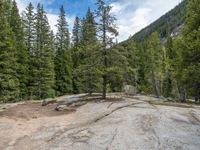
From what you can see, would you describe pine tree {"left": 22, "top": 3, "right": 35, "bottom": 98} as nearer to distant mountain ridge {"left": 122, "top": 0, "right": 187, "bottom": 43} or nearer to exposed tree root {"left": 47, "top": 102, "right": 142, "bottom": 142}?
exposed tree root {"left": 47, "top": 102, "right": 142, "bottom": 142}

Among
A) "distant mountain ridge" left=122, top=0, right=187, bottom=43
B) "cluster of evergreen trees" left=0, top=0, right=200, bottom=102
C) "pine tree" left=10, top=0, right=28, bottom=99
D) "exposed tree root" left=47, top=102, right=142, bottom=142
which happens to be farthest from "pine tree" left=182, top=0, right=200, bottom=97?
"distant mountain ridge" left=122, top=0, right=187, bottom=43

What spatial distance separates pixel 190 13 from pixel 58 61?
1307 inches

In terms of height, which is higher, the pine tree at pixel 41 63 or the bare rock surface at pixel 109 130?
the pine tree at pixel 41 63

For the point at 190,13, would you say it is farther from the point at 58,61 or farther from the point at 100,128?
the point at 58,61

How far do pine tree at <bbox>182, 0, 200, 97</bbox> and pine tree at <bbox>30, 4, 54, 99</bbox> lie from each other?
25.3 meters

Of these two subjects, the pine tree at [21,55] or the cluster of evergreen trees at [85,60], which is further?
the pine tree at [21,55]

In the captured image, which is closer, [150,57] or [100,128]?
[100,128]

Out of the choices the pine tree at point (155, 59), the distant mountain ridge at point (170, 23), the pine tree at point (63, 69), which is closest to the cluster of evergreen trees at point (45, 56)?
the pine tree at point (63, 69)

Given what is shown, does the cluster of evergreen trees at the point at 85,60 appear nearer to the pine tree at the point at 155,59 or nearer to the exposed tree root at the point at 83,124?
the pine tree at the point at 155,59

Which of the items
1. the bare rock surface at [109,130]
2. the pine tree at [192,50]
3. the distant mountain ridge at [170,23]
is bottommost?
the bare rock surface at [109,130]

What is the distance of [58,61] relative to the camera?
5519 centimetres

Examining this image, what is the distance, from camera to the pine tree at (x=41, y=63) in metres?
45.4

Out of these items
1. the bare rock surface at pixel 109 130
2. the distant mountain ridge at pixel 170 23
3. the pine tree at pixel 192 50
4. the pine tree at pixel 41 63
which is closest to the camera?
the bare rock surface at pixel 109 130

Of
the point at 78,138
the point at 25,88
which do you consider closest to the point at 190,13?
the point at 78,138
